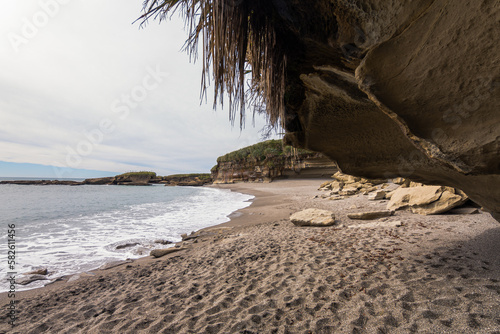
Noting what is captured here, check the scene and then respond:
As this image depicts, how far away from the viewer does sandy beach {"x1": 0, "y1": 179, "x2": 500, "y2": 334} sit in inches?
84.0

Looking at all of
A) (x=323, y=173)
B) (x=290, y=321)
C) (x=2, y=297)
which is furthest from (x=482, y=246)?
(x=323, y=173)

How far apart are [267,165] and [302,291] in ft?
112

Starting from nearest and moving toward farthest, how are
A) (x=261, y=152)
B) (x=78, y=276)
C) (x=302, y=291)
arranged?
(x=302, y=291) < (x=78, y=276) < (x=261, y=152)

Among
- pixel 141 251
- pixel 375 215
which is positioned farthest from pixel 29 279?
pixel 375 215

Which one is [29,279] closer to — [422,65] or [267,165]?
[422,65]

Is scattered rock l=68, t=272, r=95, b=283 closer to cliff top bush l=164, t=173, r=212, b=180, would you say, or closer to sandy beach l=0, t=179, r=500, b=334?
sandy beach l=0, t=179, r=500, b=334

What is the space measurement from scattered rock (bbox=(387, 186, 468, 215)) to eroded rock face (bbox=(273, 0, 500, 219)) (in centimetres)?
361

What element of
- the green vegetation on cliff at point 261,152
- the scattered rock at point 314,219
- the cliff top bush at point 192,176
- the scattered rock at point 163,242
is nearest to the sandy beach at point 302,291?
the scattered rock at point 314,219

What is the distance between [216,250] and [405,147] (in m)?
4.22

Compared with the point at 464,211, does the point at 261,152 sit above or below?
above

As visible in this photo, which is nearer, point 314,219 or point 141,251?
point 141,251

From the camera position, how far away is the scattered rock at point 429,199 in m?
5.63

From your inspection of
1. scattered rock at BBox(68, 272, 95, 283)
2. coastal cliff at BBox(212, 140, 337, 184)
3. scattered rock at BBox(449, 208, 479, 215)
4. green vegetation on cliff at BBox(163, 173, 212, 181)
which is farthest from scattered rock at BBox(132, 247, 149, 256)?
green vegetation on cliff at BBox(163, 173, 212, 181)

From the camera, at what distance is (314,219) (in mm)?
6500
